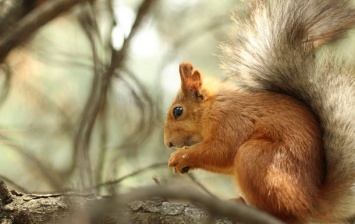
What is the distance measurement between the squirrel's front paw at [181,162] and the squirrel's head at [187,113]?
0.09 m

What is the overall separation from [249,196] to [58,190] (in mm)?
584

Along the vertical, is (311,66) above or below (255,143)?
above

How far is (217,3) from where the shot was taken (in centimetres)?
468

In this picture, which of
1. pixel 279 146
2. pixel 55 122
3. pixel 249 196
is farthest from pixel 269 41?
pixel 55 122

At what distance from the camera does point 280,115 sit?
1.94 metres

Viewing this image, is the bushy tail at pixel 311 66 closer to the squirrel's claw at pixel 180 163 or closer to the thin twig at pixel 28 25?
the squirrel's claw at pixel 180 163

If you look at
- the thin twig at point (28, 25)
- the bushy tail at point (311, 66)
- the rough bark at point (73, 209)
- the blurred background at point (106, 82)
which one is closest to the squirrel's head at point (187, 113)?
the bushy tail at point (311, 66)

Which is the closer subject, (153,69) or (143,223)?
(143,223)

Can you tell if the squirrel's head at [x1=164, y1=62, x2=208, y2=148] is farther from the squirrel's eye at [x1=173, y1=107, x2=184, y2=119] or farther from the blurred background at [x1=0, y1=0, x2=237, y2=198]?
the blurred background at [x1=0, y1=0, x2=237, y2=198]

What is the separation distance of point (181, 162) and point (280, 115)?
367 mm

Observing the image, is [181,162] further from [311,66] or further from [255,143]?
[311,66]

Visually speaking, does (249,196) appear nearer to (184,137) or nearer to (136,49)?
(184,137)

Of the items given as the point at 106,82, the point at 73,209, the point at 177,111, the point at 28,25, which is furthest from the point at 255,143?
the point at 28,25

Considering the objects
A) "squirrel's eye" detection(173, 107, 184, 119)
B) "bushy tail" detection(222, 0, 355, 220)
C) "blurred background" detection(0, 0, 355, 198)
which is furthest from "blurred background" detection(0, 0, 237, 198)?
"bushy tail" detection(222, 0, 355, 220)
